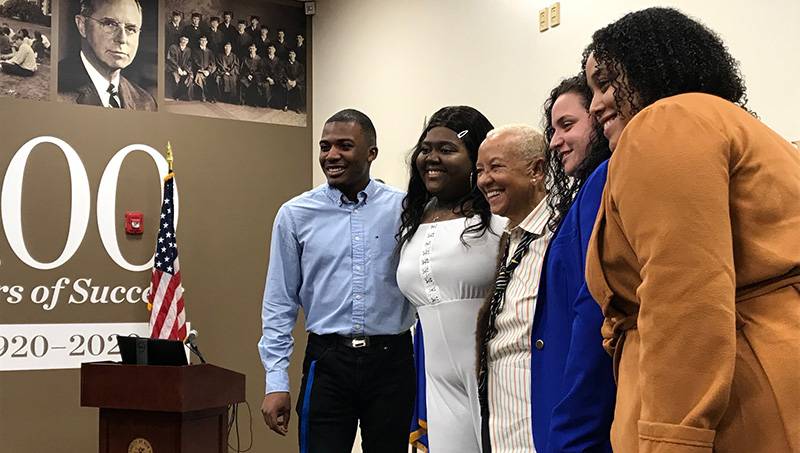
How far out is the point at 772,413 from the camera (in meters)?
1.03

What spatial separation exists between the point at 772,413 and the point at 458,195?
1510 millimetres

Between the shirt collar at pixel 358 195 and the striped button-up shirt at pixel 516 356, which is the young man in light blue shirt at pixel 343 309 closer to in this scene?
the shirt collar at pixel 358 195

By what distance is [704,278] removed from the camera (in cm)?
102

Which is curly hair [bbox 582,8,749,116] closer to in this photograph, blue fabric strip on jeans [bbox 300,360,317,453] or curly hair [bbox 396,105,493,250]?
curly hair [bbox 396,105,493,250]

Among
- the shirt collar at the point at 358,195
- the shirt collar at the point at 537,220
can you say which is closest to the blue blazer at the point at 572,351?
the shirt collar at the point at 537,220

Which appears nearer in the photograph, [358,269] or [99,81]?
[358,269]

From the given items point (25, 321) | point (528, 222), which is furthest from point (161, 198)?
point (528, 222)

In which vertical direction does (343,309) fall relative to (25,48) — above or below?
below

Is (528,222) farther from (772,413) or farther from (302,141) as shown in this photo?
(302,141)

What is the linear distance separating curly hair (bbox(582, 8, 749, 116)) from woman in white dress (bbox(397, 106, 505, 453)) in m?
1.07

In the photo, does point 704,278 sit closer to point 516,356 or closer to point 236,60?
point 516,356

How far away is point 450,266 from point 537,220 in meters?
0.39

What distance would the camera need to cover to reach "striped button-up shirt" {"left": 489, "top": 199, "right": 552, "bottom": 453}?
6.01ft

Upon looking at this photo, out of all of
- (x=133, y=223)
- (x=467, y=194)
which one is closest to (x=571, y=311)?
(x=467, y=194)
